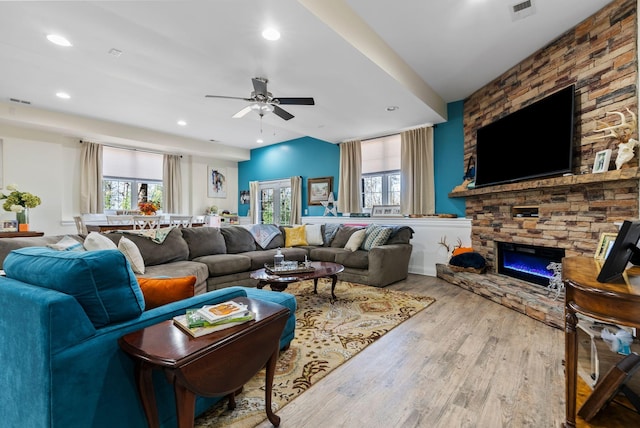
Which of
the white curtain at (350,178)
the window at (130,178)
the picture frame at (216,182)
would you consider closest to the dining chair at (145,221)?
the window at (130,178)

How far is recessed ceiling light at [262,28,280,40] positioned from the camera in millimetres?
2479

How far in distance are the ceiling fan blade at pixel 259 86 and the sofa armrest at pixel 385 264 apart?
2483 mm

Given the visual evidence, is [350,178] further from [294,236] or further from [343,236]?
[294,236]

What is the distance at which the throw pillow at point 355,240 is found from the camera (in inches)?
180

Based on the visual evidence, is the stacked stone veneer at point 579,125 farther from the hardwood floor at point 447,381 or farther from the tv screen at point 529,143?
the hardwood floor at point 447,381

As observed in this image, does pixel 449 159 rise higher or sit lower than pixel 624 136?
higher

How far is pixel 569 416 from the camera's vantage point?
136 cm

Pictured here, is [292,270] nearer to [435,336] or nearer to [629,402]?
[435,336]

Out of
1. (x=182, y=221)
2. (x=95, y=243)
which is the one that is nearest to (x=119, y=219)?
(x=182, y=221)

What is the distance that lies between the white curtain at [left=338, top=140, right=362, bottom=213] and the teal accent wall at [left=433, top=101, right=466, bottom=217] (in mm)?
1507

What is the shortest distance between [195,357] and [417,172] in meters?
4.78

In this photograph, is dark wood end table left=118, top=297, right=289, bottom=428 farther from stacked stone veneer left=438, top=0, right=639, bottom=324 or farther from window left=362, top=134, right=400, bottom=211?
window left=362, top=134, right=400, bottom=211

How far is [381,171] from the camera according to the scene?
5.77 meters

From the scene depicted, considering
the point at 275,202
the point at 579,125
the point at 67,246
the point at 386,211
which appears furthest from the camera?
→ the point at 275,202
